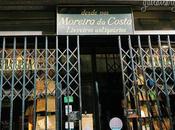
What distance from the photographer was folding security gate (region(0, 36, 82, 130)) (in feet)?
23.7

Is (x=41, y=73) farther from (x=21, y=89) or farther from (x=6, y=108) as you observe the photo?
(x=6, y=108)

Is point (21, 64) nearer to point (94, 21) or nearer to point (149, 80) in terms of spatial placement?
point (94, 21)

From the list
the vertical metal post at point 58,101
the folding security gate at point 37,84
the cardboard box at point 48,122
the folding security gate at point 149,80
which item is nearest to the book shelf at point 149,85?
the folding security gate at point 149,80

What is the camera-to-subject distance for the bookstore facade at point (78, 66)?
24.0 feet

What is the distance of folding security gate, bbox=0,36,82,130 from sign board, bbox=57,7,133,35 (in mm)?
310

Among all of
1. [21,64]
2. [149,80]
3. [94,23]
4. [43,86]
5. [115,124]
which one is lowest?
[115,124]

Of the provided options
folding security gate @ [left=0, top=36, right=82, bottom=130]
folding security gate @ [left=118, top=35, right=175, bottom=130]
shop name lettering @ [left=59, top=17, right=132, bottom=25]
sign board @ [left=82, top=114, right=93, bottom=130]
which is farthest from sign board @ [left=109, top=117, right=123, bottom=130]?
shop name lettering @ [left=59, top=17, right=132, bottom=25]

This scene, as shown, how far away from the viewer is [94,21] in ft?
24.9

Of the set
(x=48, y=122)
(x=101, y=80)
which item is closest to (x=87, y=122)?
(x=48, y=122)

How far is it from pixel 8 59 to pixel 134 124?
11.2 ft

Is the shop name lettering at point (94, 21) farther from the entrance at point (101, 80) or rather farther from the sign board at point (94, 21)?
the entrance at point (101, 80)

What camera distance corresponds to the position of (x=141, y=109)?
781 centimetres

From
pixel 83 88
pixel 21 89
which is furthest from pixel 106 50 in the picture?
pixel 21 89

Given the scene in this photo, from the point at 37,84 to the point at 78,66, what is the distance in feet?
3.60
